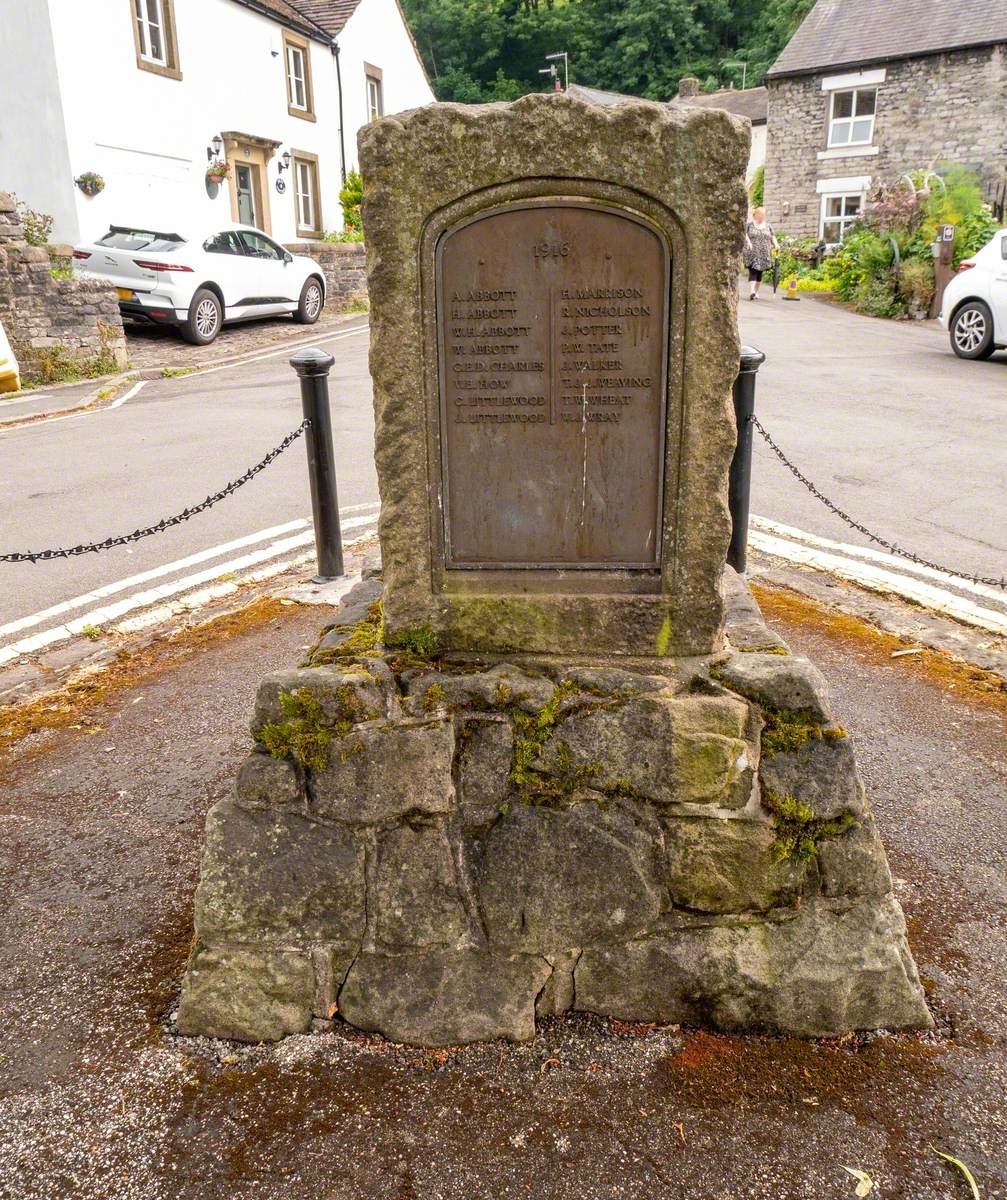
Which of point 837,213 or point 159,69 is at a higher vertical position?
point 159,69

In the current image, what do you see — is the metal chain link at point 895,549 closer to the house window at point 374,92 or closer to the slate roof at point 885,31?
the house window at point 374,92

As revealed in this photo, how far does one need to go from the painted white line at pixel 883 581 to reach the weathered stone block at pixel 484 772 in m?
3.44

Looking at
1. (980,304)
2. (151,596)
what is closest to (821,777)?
(151,596)

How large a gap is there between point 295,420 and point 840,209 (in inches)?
1119

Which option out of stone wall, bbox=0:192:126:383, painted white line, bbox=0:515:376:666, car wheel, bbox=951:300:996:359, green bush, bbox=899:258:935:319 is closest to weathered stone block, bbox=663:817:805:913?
painted white line, bbox=0:515:376:666

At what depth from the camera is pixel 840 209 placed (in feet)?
109

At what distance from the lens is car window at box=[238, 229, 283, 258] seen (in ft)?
56.4

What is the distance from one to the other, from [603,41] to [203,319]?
50838 mm

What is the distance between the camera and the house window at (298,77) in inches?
935

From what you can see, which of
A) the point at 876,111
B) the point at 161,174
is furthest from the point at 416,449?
the point at 876,111

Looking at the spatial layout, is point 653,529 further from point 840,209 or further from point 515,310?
point 840,209

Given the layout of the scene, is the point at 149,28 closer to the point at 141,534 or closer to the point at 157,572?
the point at 157,572

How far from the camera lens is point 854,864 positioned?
271 cm

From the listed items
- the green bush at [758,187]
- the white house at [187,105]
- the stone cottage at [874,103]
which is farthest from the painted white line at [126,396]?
the green bush at [758,187]
